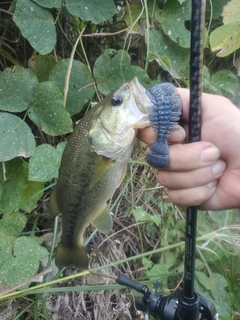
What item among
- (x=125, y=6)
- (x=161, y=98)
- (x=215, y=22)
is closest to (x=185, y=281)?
(x=161, y=98)

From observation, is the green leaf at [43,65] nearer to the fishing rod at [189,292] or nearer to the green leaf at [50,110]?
the green leaf at [50,110]

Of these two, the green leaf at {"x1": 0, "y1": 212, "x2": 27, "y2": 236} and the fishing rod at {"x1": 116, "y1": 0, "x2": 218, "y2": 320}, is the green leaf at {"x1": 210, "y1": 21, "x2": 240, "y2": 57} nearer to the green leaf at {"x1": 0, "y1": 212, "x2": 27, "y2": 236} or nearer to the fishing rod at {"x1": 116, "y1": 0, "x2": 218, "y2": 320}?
the fishing rod at {"x1": 116, "y1": 0, "x2": 218, "y2": 320}

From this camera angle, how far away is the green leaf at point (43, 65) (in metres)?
1.62

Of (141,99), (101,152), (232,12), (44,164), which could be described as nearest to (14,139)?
(44,164)

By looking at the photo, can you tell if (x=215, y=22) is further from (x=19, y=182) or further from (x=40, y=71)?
(x=19, y=182)

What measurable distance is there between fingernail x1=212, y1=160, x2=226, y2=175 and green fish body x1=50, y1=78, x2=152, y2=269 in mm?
204

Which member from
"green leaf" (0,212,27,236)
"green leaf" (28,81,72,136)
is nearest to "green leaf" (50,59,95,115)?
"green leaf" (28,81,72,136)

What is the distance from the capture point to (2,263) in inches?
54.4

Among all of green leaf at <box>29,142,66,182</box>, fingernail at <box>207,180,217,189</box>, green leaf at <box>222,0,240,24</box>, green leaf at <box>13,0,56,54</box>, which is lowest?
green leaf at <box>29,142,66,182</box>

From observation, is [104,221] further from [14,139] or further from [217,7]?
[217,7]

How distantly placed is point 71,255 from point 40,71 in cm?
73

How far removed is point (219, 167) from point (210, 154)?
0.11 metres

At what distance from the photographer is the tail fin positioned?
53.2 inches

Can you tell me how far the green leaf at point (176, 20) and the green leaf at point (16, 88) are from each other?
0.53m
